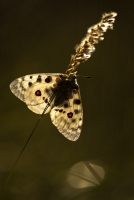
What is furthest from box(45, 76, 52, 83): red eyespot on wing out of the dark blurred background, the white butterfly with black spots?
the dark blurred background

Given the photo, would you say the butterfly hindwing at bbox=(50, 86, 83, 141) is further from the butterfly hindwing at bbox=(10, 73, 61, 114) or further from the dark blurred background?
the dark blurred background

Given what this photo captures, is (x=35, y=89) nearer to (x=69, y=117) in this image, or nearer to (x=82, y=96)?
(x=69, y=117)

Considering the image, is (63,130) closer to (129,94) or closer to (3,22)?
(129,94)

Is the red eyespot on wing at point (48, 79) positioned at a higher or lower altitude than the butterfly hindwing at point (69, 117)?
higher

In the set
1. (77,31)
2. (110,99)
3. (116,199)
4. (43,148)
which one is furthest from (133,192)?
(77,31)

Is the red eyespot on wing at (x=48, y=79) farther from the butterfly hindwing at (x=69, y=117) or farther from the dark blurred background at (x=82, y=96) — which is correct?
the dark blurred background at (x=82, y=96)

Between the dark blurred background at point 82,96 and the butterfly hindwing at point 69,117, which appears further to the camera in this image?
the dark blurred background at point 82,96

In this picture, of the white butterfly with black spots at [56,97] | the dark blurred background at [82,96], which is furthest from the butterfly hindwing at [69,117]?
the dark blurred background at [82,96]
